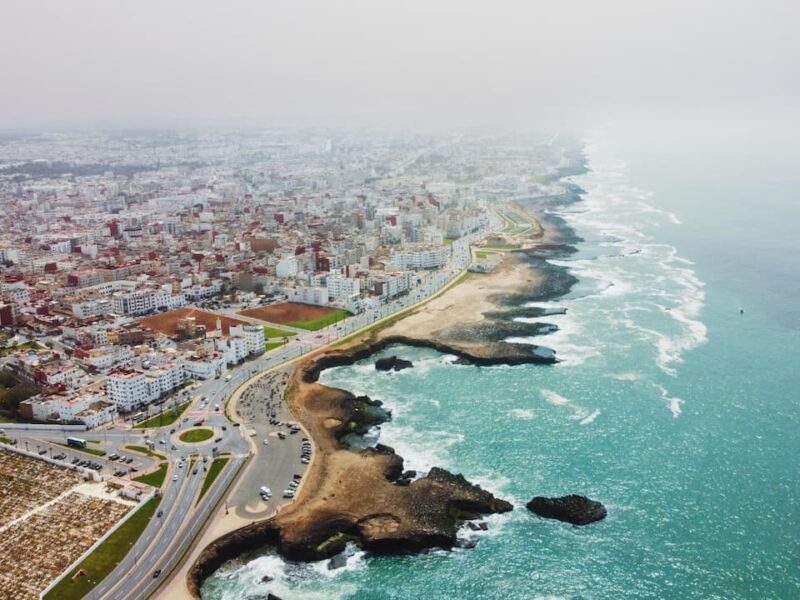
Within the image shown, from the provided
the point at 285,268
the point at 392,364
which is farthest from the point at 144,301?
the point at 392,364

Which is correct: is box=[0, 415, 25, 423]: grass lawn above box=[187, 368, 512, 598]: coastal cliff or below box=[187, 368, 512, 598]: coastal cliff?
above

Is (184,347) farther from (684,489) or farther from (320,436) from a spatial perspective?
(684,489)

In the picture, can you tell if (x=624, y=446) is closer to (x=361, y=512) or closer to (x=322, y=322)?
(x=361, y=512)

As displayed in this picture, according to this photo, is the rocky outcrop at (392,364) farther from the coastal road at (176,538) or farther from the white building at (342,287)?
the coastal road at (176,538)

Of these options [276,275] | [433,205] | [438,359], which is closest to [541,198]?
[433,205]

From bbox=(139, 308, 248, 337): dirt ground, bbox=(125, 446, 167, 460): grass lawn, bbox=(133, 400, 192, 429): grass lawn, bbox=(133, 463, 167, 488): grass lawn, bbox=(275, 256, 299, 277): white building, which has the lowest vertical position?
bbox=(133, 463, 167, 488): grass lawn

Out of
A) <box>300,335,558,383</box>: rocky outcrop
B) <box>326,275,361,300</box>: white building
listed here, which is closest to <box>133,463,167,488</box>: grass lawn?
<box>300,335,558,383</box>: rocky outcrop

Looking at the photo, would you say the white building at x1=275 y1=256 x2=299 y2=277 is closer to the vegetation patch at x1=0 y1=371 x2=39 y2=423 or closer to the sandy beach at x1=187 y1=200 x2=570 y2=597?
A: the sandy beach at x1=187 y1=200 x2=570 y2=597
